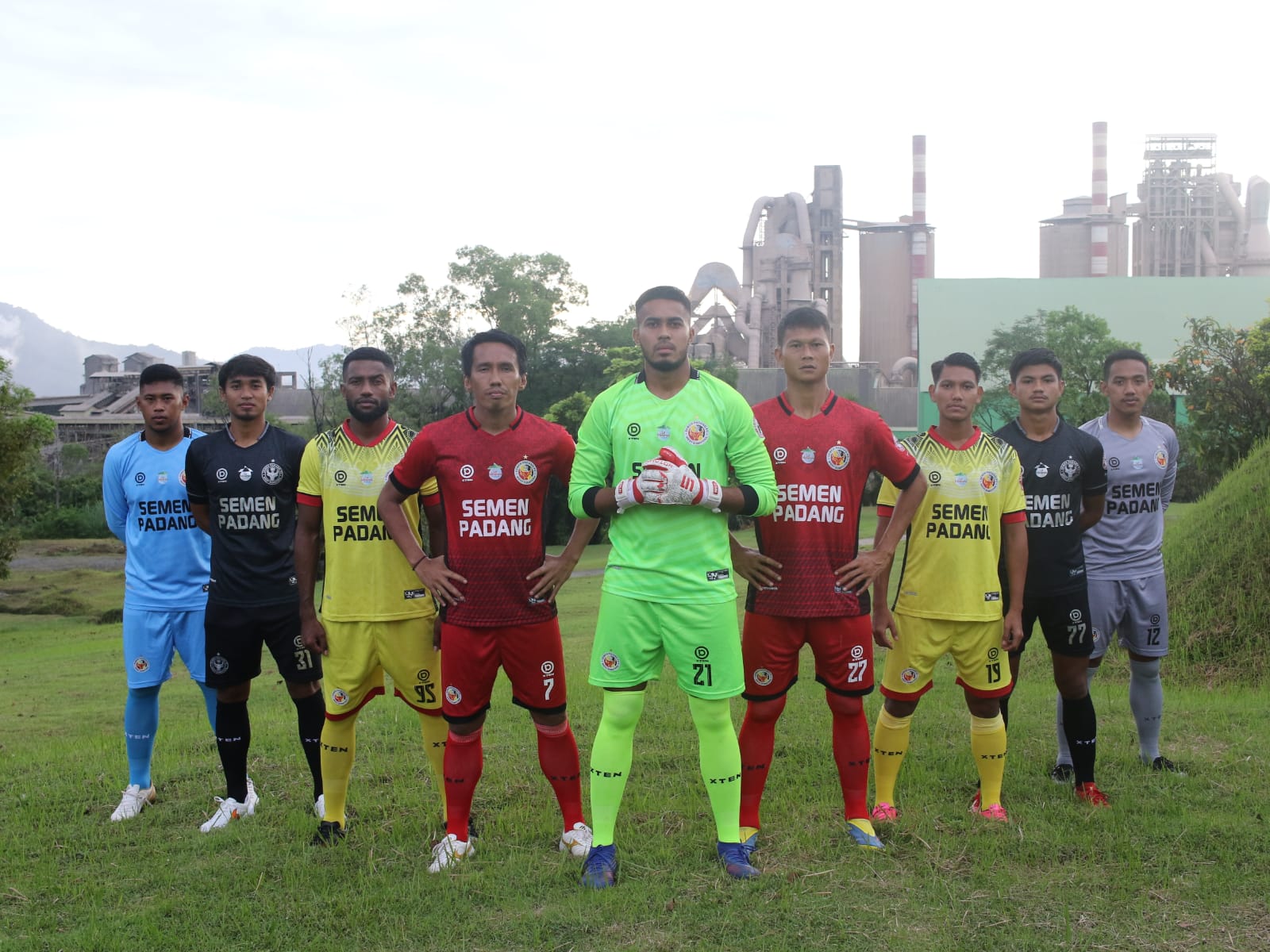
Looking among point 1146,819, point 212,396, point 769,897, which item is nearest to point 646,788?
point 769,897

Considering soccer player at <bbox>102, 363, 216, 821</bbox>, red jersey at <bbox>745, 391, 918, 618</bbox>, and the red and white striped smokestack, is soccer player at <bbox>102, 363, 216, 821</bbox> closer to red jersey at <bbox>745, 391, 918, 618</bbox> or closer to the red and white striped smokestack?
red jersey at <bbox>745, 391, 918, 618</bbox>

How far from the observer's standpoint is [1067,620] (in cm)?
589

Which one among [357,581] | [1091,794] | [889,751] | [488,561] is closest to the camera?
[488,561]

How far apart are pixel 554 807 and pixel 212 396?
180 feet

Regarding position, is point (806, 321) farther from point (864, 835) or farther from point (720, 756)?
point (864, 835)

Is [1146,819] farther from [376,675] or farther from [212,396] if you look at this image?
[212,396]

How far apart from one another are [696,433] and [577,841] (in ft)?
7.20

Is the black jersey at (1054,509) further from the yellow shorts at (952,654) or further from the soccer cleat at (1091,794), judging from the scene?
the soccer cleat at (1091,794)

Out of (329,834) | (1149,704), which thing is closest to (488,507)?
(329,834)

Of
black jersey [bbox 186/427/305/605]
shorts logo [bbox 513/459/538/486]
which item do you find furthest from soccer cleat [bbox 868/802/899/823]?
black jersey [bbox 186/427/305/605]

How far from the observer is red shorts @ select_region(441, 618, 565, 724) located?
5.07m

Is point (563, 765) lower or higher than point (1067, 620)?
lower

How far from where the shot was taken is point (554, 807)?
5938 millimetres

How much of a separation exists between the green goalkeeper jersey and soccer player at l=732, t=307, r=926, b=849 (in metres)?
0.34
